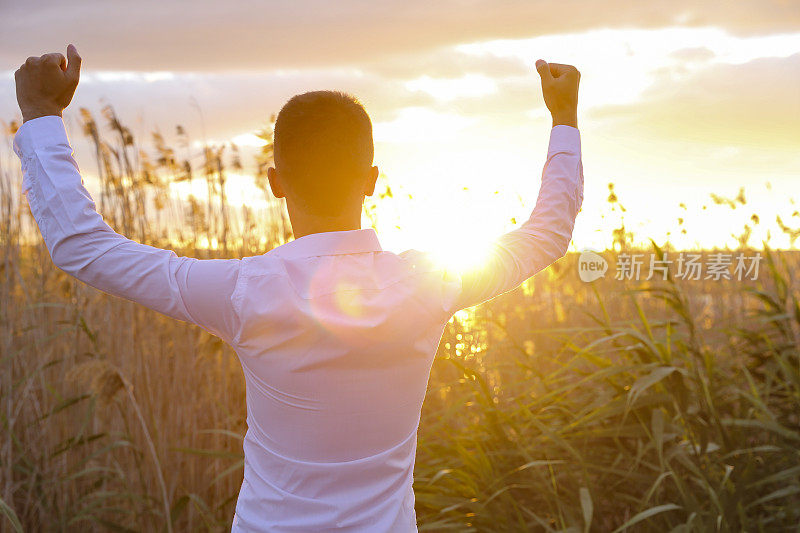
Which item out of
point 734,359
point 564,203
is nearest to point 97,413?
point 564,203

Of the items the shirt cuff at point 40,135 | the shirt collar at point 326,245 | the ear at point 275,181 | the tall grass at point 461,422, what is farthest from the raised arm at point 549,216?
the tall grass at point 461,422

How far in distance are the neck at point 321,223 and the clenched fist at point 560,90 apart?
0.57 meters

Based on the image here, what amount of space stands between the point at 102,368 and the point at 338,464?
1612 mm

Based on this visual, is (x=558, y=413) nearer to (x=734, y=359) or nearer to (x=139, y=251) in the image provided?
(x=734, y=359)

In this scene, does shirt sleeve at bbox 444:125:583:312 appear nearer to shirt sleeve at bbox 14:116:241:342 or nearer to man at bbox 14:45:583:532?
man at bbox 14:45:583:532

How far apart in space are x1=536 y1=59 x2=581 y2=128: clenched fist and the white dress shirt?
41 centimetres

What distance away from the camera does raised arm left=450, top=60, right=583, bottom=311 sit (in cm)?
138

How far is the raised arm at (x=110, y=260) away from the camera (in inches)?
47.3

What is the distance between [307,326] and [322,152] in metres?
0.30

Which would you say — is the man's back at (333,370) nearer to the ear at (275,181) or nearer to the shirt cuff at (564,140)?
the ear at (275,181)

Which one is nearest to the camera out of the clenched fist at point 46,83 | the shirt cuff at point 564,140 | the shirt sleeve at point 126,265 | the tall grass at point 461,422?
the shirt sleeve at point 126,265

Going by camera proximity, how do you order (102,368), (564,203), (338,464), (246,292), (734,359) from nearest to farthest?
(246,292)
(338,464)
(564,203)
(102,368)
(734,359)

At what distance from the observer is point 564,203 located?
1.53 metres

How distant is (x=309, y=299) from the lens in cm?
122
